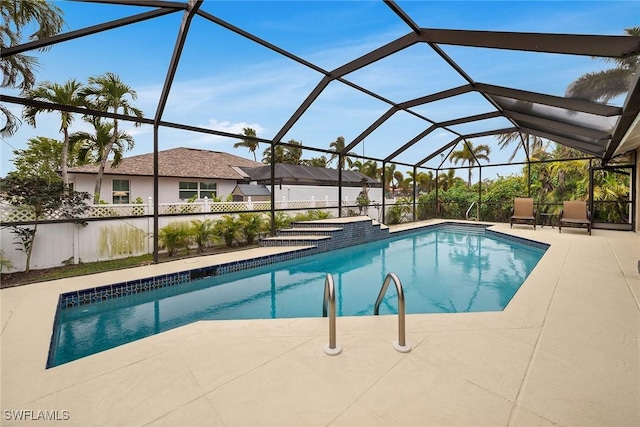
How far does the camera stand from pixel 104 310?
424 cm

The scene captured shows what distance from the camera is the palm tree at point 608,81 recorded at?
346 cm

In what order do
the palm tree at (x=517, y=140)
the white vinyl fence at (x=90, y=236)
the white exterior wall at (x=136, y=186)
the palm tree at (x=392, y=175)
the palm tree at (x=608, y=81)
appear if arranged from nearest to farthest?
1. the palm tree at (x=608, y=81)
2. the white vinyl fence at (x=90, y=236)
3. the white exterior wall at (x=136, y=186)
4. the palm tree at (x=517, y=140)
5. the palm tree at (x=392, y=175)

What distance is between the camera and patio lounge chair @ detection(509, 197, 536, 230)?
36.7 ft

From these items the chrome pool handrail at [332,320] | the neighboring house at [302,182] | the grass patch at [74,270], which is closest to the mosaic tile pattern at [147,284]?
the grass patch at [74,270]

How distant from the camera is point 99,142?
1015 centimetres

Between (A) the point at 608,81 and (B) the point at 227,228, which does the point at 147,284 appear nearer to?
(B) the point at 227,228

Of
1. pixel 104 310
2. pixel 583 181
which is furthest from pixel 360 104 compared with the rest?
pixel 583 181

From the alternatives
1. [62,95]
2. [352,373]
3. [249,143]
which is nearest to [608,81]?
[352,373]

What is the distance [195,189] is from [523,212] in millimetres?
14642

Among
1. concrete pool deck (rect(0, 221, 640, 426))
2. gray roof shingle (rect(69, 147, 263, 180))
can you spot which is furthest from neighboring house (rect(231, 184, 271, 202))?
concrete pool deck (rect(0, 221, 640, 426))

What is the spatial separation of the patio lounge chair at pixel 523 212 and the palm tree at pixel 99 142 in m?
14.8

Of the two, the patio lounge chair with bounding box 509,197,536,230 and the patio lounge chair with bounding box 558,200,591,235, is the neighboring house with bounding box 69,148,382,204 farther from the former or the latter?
the patio lounge chair with bounding box 558,200,591,235

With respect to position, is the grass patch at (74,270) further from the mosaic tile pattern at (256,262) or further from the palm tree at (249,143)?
the palm tree at (249,143)

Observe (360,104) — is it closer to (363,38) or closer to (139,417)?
(363,38)
